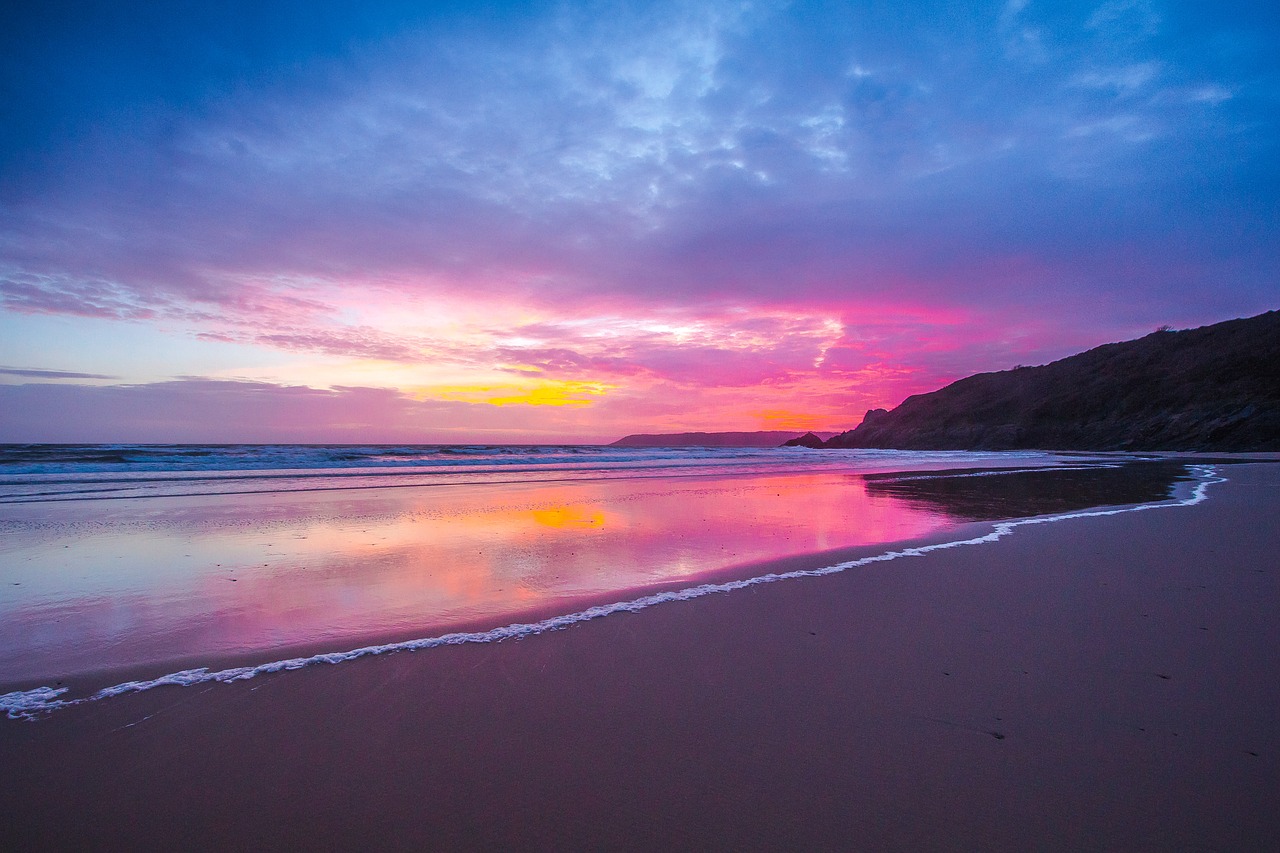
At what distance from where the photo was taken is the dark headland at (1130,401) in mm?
41406

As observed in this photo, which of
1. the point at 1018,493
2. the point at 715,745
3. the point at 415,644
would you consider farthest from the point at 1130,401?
the point at 415,644

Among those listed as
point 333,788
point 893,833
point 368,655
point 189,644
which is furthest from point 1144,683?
point 189,644

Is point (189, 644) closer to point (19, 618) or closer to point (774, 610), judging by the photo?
point (19, 618)

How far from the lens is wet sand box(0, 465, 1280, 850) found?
2002 mm

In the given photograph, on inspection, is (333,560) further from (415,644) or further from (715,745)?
(715,745)

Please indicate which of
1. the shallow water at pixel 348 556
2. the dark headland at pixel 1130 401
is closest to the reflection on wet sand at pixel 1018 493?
the shallow water at pixel 348 556

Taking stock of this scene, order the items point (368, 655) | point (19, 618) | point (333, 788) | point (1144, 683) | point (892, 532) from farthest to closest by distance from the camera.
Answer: point (892, 532) < point (19, 618) < point (368, 655) < point (1144, 683) < point (333, 788)

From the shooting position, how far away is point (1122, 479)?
17.2 meters

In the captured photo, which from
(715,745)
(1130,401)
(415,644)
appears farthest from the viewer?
(1130,401)

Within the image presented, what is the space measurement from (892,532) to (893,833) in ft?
22.1

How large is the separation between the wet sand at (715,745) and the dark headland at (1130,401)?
5124 centimetres

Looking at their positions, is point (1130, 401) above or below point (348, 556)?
above

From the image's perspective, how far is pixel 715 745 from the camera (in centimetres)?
250

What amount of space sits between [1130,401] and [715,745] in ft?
221
